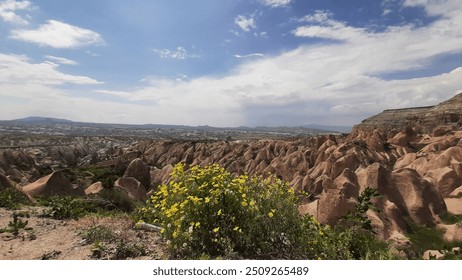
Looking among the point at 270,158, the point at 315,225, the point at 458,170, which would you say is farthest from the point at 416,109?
the point at 315,225

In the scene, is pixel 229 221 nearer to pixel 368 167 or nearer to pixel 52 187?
pixel 52 187

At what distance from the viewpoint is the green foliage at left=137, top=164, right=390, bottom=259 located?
561 cm

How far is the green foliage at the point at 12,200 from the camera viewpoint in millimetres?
10492

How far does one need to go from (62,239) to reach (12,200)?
544 centimetres

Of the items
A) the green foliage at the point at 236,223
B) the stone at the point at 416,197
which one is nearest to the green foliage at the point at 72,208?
the green foliage at the point at 236,223

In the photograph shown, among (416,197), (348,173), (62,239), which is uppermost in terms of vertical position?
(62,239)

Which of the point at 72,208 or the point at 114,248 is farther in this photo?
the point at 72,208

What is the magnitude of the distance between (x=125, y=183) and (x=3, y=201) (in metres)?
18.4

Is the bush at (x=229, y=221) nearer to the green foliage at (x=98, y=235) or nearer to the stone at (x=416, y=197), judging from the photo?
the green foliage at (x=98, y=235)

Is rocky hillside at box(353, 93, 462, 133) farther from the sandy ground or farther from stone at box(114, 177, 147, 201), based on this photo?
the sandy ground

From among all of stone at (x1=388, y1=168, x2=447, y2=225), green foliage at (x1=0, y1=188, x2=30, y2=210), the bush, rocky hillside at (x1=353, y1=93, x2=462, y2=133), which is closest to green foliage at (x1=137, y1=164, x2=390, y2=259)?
the bush

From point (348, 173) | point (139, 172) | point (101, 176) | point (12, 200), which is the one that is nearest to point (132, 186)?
point (139, 172)

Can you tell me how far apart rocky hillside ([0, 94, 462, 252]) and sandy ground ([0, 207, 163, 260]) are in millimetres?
5118

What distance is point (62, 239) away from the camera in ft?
23.6
